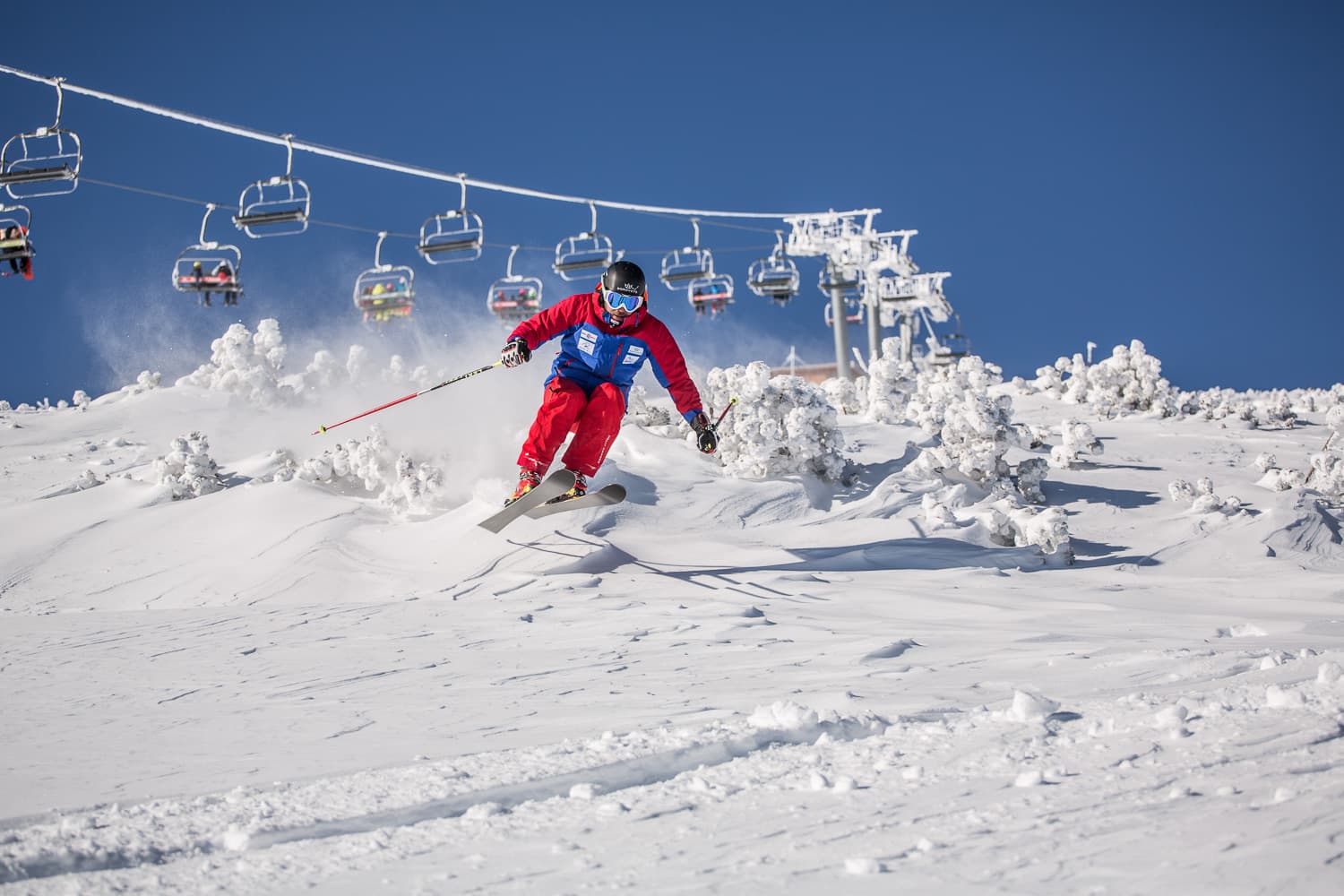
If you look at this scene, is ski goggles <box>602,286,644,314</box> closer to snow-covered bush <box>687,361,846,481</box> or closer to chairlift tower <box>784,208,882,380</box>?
snow-covered bush <box>687,361,846,481</box>

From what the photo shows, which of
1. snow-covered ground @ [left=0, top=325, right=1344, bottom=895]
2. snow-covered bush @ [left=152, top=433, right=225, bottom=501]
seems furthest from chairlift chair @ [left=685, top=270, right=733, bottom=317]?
snow-covered bush @ [left=152, top=433, right=225, bottom=501]

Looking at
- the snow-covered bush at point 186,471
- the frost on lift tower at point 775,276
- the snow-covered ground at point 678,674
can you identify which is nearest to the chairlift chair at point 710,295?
the frost on lift tower at point 775,276

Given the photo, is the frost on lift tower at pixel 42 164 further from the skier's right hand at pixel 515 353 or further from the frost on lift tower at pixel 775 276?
the frost on lift tower at pixel 775 276

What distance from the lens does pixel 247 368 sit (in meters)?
19.3

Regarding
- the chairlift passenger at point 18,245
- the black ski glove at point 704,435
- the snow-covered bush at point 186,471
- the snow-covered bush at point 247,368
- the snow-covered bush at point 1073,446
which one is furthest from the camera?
the snow-covered bush at point 247,368

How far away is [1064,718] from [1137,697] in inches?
11.9

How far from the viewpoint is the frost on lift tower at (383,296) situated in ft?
38.4

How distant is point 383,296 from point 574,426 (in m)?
5.87

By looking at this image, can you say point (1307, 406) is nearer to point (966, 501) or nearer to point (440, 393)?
point (966, 501)

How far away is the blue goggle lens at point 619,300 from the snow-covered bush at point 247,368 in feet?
45.8

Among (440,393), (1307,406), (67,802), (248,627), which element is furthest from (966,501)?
(1307,406)

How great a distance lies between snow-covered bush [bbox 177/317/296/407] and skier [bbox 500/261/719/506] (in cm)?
1364

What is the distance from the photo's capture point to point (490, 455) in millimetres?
9930

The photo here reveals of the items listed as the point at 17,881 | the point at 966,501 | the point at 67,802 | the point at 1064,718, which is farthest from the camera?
the point at 966,501
